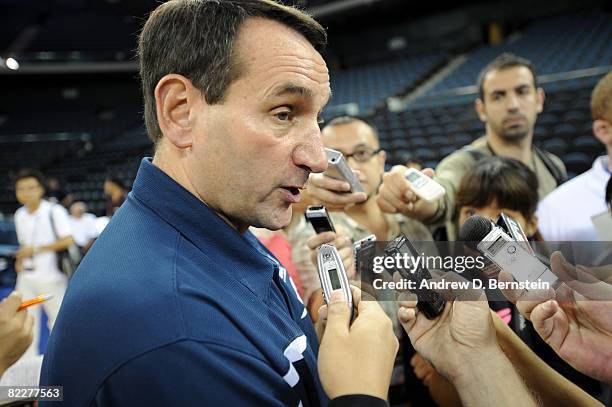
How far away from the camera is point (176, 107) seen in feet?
2.39

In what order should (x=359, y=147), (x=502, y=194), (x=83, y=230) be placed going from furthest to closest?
(x=83, y=230) → (x=359, y=147) → (x=502, y=194)

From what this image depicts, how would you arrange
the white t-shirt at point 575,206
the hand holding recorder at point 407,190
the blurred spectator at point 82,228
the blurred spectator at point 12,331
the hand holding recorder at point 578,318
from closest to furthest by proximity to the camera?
the hand holding recorder at point 578,318
the blurred spectator at point 12,331
the hand holding recorder at point 407,190
the white t-shirt at point 575,206
the blurred spectator at point 82,228

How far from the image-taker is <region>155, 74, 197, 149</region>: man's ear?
72 centimetres

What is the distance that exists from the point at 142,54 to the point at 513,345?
2.80ft

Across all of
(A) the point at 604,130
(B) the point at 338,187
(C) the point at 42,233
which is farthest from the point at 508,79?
(C) the point at 42,233

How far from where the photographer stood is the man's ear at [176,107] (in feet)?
2.35

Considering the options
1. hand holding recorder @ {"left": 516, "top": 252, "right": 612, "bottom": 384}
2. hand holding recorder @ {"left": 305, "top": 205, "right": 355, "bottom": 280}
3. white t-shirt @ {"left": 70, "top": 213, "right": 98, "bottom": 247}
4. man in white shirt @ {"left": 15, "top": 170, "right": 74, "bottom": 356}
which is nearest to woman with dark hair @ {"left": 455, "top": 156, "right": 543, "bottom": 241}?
hand holding recorder @ {"left": 305, "top": 205, "right": 355, "bottom": 280}

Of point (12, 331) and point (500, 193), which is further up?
point (500, 193)

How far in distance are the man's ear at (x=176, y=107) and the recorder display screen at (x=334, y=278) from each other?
30cm

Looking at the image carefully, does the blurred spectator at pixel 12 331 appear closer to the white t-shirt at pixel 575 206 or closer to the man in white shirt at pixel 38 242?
the white t-shirt at pixel 575 206

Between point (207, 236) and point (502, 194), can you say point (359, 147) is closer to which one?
point (502, 194)

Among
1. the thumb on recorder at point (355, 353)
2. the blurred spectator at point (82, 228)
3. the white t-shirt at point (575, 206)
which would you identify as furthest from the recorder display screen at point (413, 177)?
the blurred spectator at point (82, 228)

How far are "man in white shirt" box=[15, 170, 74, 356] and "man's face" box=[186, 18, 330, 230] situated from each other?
304 centimetres

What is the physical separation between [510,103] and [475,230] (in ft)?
5.13
